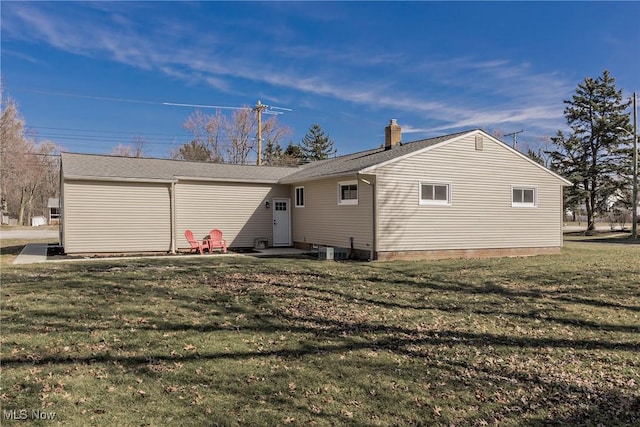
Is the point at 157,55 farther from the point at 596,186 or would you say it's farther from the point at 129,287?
the point at 596,186

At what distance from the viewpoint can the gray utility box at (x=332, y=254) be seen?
1400 centimetres

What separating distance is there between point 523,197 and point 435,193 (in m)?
4.04

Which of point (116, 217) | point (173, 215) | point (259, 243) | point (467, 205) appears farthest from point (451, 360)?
point (259, 243)

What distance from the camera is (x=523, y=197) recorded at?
16.3 metres

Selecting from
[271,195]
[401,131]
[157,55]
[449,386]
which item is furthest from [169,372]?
[157,55]

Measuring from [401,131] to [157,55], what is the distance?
12.0 metres

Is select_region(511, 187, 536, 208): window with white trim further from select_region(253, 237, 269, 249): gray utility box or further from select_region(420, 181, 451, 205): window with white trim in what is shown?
select_region(253, 237, 269, 249): gray utility box

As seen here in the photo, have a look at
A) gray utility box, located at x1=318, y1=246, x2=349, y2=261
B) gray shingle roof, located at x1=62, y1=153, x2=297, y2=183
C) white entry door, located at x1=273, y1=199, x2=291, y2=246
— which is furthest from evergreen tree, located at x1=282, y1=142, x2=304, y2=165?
gray utility box, located at x1=318, y1=246, x2=349, y2=261

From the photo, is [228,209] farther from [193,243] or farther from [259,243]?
[193,243]

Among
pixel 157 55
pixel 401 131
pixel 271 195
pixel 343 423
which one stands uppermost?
pixel 157 55

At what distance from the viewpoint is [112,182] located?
14.6 metres

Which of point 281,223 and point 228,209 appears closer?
point 228,209

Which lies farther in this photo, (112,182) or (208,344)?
(112,182)

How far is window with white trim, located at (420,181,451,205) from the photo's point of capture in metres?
14.4
